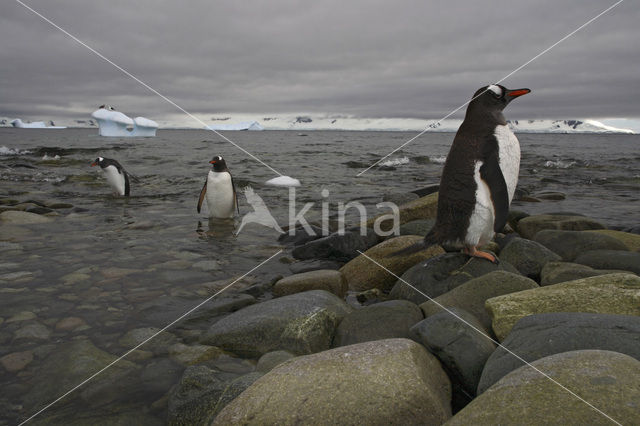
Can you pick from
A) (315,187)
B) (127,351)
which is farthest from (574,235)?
(315,187)

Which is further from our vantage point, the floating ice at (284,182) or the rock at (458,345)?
the floating ice at (284,182)

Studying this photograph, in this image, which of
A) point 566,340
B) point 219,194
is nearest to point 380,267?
point 566,340

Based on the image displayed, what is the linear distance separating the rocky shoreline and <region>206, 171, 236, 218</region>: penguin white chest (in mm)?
4528

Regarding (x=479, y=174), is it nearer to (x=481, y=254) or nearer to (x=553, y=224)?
(x=481, y=254)

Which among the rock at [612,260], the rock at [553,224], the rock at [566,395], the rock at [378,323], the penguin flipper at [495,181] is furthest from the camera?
the rock at [553,224]

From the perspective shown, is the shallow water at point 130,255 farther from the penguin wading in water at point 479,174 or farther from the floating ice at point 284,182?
the penguin wading in water at point 479,174

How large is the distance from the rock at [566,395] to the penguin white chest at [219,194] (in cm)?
771

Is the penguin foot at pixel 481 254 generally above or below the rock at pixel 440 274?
above

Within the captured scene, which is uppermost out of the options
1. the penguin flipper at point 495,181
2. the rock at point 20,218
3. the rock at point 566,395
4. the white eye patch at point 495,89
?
the white eye patch at point 495,89

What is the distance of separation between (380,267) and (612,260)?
249cm

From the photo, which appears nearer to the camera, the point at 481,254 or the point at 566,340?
the point at 566,340

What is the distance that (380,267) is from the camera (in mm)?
5090

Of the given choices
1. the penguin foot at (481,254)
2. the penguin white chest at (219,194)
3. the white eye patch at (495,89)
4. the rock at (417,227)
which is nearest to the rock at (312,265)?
the rock at (417,227)

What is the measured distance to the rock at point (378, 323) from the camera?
3.40 m
